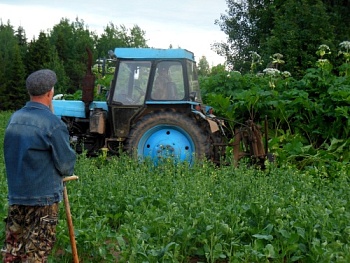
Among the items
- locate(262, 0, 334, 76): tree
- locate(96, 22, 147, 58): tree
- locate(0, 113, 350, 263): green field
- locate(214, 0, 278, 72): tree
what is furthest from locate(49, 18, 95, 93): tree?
locate(0, 113, 350, 263): green field

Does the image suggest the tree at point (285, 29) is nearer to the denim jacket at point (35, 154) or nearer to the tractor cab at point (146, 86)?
the tractor cab at point (146, 86)

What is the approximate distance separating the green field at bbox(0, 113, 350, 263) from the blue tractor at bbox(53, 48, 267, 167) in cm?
198

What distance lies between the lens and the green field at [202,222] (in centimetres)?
485

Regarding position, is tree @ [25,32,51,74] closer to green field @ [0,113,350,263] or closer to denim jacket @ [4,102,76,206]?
green field @ [0,113,350,263]

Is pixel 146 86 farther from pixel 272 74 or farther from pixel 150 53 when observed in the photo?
pixel 272 74

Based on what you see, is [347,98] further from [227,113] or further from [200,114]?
[200,114]

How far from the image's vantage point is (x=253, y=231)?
212 inches

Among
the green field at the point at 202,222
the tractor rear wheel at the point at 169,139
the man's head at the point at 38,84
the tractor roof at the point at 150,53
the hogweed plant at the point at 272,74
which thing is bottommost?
the green field at the point at 202,222

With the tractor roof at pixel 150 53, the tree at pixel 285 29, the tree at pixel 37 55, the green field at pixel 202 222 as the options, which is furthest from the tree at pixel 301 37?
the tree at pixel 37 55

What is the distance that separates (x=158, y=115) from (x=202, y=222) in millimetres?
3948

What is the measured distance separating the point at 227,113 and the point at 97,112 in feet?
9.23

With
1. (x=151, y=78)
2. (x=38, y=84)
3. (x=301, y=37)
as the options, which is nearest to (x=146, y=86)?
(x=151, y=78)

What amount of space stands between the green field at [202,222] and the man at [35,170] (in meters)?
0.59

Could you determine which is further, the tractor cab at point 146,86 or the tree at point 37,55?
the tree at point 37,55
